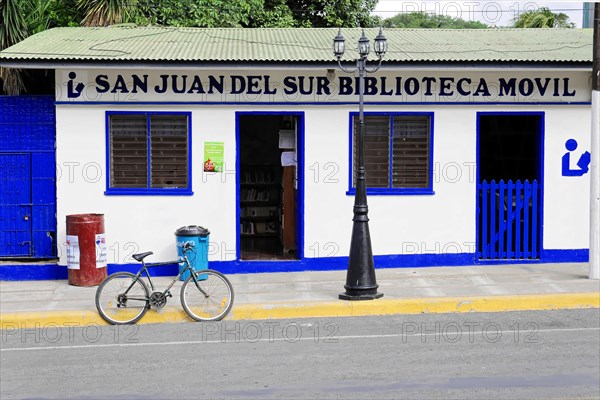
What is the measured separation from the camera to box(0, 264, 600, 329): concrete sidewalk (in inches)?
442

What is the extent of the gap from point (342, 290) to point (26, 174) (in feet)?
17.7

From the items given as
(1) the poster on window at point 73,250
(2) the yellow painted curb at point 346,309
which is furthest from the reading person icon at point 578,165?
(1) the poster on window at point 73,250

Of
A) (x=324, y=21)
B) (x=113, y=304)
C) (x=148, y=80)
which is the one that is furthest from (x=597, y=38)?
(x=324, y=21)

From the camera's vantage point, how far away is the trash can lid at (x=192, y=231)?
13.3 meters

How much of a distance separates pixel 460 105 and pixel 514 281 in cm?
305

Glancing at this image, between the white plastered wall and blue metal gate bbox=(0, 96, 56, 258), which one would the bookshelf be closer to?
the white plastered wall

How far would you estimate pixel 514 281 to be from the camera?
12859mm

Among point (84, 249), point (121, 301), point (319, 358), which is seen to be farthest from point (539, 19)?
point (319, 358)

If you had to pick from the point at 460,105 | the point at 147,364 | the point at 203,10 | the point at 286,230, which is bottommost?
the point at 147,364

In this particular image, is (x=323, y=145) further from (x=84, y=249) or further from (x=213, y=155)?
(x=84, y=249)

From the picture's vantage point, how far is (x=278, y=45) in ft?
48.7

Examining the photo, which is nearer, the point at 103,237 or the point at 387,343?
the point at 387,343

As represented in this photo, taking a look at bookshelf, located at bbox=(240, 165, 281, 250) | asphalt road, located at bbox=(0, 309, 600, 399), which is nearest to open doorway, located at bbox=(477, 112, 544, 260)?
asphalt road, located at bbox=(0, 309, 600, 399)

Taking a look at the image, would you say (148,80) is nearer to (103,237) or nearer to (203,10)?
(103,237)
